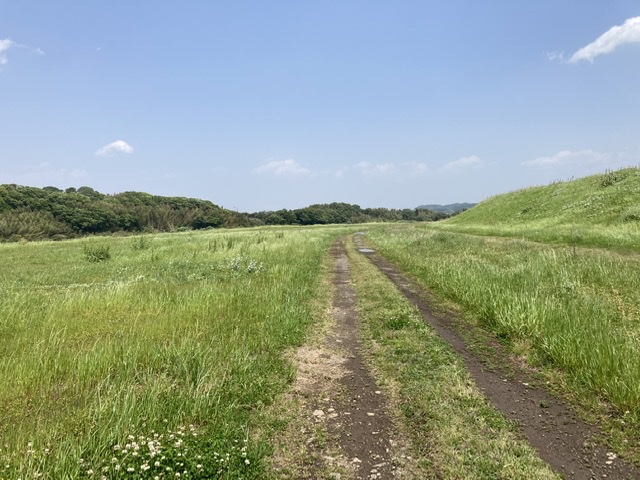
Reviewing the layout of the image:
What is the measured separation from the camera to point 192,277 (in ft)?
50.3

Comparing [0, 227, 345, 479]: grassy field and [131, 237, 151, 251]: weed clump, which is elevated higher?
[131, 237, 151, 251]: weed clump

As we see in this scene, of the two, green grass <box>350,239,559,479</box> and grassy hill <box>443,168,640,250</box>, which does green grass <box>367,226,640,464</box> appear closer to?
green grass <box>350,239,559,479</box>

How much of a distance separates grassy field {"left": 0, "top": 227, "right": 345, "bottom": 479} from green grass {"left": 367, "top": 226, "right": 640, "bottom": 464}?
15.1 ft

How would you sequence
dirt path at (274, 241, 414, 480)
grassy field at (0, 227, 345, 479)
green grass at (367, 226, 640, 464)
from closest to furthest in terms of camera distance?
grassy field at (0, 227, 345, 479)
dirt path at (274, 241, 414, 480)
green grass at (367, 226, 640, 464)

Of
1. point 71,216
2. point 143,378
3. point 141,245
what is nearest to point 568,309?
point 143,378

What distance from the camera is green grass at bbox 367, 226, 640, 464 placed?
5.04m

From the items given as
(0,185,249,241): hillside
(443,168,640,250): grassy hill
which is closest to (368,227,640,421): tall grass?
(443,168,640,250): grassy hill

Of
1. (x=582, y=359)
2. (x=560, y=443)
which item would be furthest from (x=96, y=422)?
(x=582, y=359)

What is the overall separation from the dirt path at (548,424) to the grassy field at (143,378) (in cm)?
324

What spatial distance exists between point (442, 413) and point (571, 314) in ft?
15.8

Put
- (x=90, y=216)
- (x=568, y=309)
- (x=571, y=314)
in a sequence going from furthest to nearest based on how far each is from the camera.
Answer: (x=90, y=216), (x=568, y=309), (x=571, y=314)

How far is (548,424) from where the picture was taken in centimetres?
454

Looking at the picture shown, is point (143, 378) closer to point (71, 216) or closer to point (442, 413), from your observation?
point (442, 413)

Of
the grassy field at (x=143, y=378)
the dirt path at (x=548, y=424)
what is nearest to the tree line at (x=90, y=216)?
the grassy field at (x=143, y=378)
